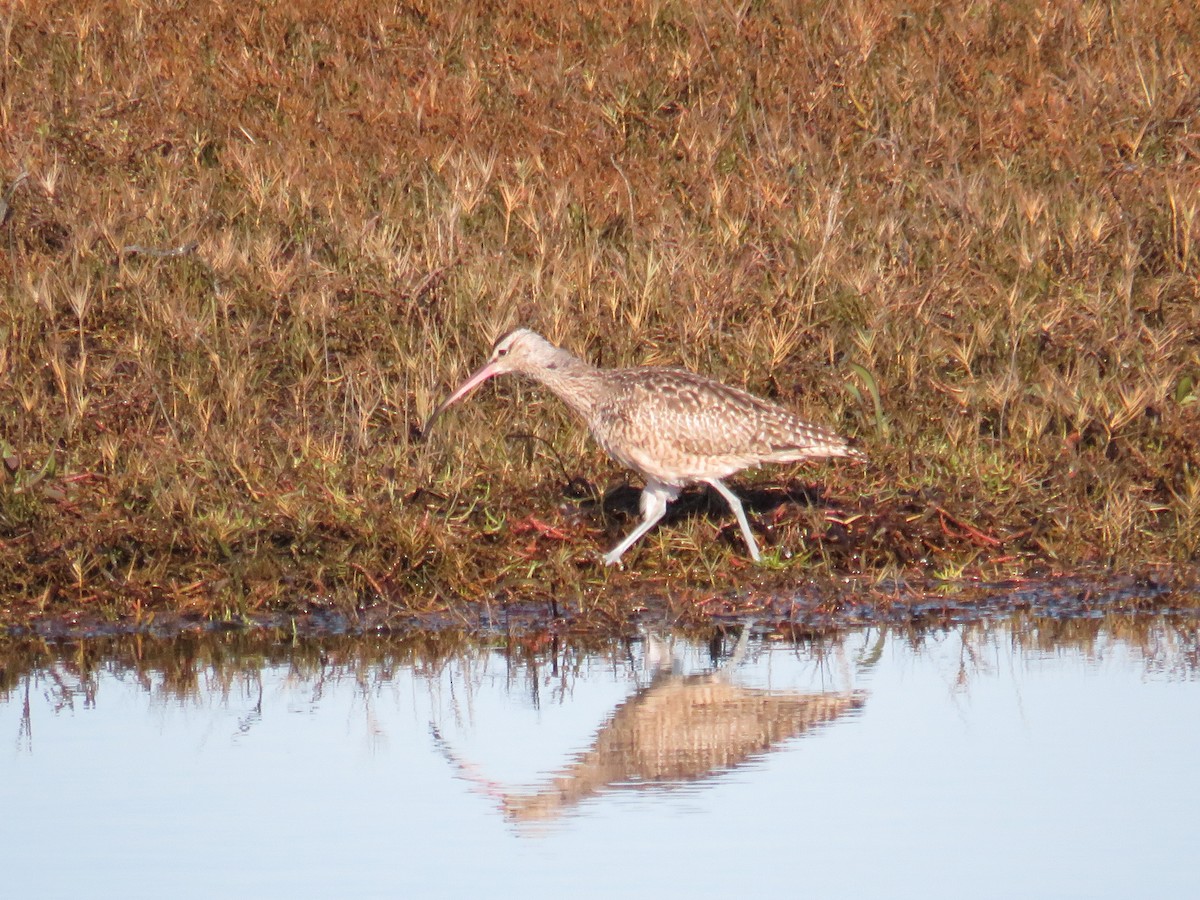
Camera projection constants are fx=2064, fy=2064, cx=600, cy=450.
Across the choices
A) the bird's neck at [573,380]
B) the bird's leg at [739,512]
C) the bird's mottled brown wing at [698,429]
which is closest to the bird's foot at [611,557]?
the bird's mottled brown wing at [698,429]

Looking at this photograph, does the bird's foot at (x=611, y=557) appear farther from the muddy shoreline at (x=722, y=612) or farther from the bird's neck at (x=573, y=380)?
the bird's neck at (x=573, y=380)

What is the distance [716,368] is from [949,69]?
4007 mm

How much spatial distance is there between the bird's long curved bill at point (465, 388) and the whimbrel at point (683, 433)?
1.73 feet

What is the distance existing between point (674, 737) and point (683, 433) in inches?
81.2

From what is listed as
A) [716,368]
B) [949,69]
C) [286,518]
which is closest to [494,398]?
[716,368]

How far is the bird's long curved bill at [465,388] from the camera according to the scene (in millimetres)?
8977

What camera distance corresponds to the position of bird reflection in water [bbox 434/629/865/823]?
19.3 feet

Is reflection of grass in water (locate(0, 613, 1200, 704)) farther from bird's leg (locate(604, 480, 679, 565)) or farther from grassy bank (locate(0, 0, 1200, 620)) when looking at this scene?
bird's leg (locate(604, 480, 679, 565))

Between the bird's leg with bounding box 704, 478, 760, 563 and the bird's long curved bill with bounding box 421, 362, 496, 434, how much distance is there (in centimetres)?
117

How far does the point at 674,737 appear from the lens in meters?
6.39

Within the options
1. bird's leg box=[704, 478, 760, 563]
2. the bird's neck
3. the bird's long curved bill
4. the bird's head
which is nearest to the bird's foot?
bird's leg box=[704, 478, 760, 563]

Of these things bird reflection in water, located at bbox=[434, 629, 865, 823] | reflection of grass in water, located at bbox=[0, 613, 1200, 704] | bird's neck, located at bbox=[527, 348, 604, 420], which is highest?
bird's neck, located at bbox=[527, 348, 604, 420]

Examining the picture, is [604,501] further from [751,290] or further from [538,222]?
[538,222]

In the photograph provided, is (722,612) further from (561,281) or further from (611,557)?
(561,281)
